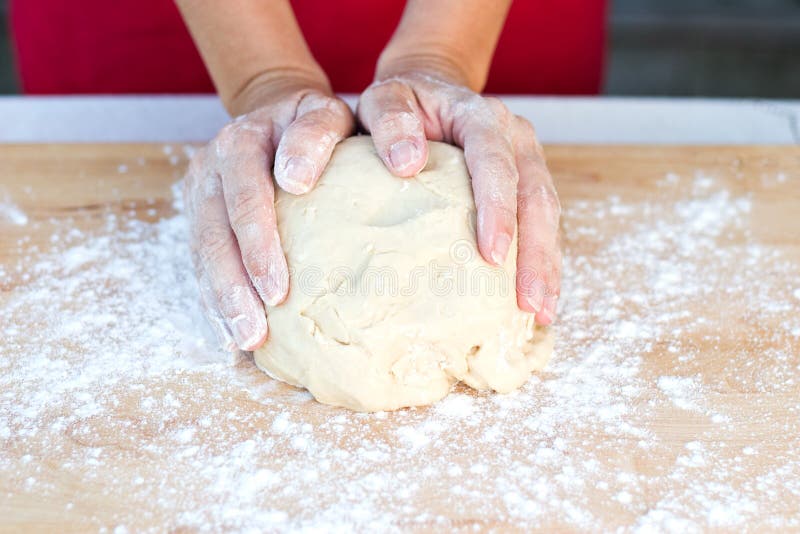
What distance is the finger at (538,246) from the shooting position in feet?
4.64

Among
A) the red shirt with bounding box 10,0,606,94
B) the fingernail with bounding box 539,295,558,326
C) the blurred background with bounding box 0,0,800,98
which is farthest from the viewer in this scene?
the blurred background with bounding box 0,0,800,98

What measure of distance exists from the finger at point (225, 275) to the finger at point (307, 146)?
153 millimetres

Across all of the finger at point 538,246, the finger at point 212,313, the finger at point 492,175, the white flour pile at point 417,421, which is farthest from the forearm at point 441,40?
the finger at point 212,313

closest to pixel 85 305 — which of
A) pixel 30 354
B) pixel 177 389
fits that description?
pixel 30 354

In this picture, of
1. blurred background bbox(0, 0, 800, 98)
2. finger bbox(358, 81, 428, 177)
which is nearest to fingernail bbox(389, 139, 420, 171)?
finger bbox(358, 81, 428, 177)

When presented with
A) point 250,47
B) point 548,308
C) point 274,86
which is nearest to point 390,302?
point 548,308

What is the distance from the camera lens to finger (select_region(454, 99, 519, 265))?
137 centimetres

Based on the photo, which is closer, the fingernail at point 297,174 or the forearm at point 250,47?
the fingernail at point 297,174

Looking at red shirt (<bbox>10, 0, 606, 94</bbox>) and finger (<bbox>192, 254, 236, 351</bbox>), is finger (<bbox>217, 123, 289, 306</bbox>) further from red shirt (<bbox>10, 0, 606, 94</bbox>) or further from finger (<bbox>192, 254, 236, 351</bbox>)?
red shirt (<bbox>10, 0, 606, 94</bbox>)

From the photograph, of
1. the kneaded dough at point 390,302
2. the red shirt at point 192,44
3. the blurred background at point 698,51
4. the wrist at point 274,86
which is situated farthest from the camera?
the blurred background at point 698,51

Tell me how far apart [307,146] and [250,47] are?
0.46m

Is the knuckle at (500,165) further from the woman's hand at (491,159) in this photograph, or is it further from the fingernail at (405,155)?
the fingernail at (405,155)

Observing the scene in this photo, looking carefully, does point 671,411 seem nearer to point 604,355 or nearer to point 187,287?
point 604,355

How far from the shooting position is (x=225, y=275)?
1.42 m
